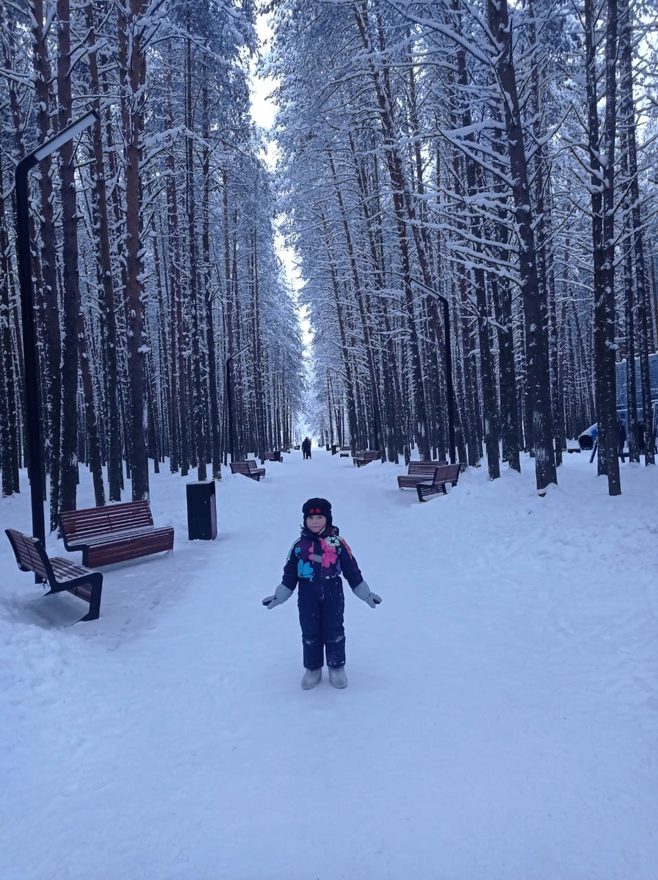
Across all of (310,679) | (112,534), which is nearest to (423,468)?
(112,534)

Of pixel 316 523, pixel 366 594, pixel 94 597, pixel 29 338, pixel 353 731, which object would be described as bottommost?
pixel 353 731

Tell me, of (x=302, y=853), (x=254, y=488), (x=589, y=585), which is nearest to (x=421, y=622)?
(x=589, y=585)

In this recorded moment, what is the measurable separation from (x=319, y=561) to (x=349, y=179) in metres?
19.9

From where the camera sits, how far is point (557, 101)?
664 inches

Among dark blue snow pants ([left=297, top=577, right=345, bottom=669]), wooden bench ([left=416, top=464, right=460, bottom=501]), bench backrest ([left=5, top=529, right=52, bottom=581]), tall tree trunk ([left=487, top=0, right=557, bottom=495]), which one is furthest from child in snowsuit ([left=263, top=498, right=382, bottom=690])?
wooden bench ([left=416, top=464, right=460, bottom=501])

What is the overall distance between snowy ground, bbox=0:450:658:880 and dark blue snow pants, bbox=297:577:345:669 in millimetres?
257

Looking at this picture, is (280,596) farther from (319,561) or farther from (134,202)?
(134,202)

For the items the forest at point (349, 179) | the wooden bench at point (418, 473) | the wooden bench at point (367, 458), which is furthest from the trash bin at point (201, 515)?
the wooden bench at point (367, 458)

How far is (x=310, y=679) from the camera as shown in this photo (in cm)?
440

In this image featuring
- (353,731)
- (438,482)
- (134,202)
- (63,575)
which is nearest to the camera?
(353,731)

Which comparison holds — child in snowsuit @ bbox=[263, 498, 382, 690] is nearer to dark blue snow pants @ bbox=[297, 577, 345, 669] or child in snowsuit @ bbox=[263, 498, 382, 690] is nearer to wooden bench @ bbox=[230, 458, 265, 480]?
dark blue snow pants @ bbox=[297, 577, 345, 669]

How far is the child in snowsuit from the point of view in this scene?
175 inches

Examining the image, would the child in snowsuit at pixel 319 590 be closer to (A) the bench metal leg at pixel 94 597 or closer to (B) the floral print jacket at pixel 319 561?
(B) the floral print jacket at pixel 319 561

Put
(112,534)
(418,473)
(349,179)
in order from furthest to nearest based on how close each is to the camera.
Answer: (349,179) → (418,473) → (112,534)
